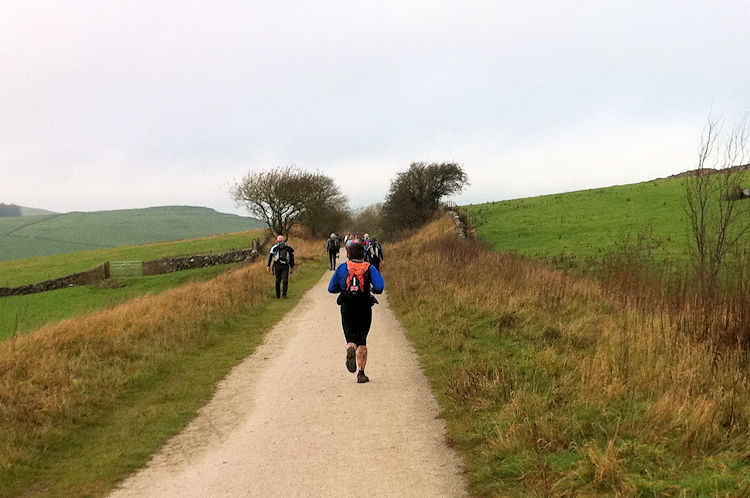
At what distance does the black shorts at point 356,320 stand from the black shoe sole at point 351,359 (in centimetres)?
14

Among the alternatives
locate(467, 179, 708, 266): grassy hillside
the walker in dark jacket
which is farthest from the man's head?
locate(467, 179, 708, 266): grassy hillside

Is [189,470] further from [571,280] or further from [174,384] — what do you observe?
[571,280]

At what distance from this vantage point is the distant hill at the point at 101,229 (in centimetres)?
9031

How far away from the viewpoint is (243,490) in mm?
4648

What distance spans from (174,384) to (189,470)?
11.9ft

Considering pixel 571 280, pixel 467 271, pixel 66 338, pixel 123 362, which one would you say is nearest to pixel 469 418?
pixel 123 362

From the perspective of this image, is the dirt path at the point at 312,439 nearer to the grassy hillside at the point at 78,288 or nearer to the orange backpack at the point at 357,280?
the orange backpack at the point at 357,280

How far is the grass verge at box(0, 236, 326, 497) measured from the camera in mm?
5539

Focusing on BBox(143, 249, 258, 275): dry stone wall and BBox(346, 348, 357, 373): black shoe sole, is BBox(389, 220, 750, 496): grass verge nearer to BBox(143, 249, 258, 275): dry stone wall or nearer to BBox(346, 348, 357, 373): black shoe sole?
BBox(346, 348, 357, 373): black shoe sole

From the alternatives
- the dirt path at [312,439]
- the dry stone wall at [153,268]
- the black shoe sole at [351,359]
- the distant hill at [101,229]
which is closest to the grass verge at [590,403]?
the dirt path at [312,439]

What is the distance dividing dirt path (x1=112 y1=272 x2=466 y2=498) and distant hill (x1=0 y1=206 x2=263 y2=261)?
8605 cm

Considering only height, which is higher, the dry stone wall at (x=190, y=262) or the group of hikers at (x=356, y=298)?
the group of hikers at (x=356, y=298)

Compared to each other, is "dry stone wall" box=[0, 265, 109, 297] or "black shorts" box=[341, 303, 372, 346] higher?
"black shorts" box=[341, 303, 372, 346]

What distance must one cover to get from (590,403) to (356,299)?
3.67 metres
